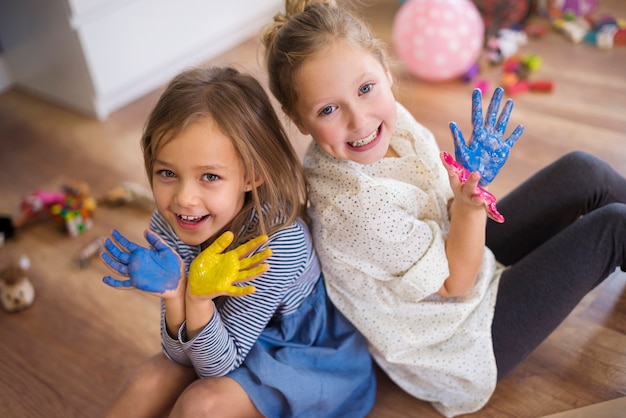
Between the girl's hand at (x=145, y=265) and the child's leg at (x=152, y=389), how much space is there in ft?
0.72

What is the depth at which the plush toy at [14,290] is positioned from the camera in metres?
1.65

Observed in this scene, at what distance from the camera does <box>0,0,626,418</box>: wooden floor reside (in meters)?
1.35

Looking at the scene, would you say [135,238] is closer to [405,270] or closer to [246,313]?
[246,313]

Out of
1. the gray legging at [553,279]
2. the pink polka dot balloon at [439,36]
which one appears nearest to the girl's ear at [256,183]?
the gray legging at [553,279]

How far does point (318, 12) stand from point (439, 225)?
41 centimetres

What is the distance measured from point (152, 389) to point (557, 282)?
2.35ft

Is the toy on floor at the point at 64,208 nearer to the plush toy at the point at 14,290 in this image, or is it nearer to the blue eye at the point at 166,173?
the plush toy at the point at 14,290

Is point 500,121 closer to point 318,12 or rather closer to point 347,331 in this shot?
point 318,12

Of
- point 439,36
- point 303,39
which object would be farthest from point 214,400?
point 439,36

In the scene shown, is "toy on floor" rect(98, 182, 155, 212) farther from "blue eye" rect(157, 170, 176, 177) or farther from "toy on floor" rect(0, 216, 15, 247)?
"blue eye" rect(157, 170, 176, 177)

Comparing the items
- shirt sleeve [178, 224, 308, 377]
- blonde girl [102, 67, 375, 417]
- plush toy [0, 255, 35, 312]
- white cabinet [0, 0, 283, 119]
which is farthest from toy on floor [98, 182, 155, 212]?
shirt sleeve [178, 224, 308, 377]

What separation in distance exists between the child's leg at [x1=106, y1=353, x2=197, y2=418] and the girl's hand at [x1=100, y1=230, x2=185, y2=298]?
0.72ft

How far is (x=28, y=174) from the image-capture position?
213cm

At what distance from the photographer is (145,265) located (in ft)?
3.32
